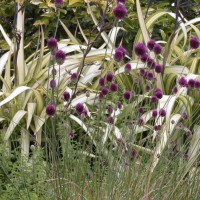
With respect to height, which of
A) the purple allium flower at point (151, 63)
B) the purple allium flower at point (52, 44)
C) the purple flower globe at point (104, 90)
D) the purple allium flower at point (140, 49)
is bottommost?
the purple flower globe at point (104, 90)

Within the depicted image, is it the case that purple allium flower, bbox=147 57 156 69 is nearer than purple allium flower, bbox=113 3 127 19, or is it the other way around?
purple allium flower, bbox=113 3 127 19

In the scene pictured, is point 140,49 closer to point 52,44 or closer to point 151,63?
point 151,63

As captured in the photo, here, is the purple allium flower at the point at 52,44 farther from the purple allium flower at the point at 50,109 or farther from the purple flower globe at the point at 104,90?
the purple flower globe at the point at 104,90

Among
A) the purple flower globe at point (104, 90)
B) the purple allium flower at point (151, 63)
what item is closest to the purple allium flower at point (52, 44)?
the purple flower globe at point (104, 90)

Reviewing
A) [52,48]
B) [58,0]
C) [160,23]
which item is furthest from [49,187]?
[160,23]

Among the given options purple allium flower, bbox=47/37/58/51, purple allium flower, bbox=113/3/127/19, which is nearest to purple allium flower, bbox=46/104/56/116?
purple allium flower, bbox=47/37/58/51

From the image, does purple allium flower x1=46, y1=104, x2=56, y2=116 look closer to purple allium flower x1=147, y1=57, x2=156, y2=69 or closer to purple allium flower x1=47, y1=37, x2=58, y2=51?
purple allium flower x1=47, y1=37, x2=58, y2=51

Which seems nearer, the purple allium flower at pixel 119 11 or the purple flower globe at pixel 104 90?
the purple allium flower at pixel 119 11

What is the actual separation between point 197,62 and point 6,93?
1328 millimetres

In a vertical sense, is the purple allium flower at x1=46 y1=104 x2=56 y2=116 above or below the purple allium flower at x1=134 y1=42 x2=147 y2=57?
below


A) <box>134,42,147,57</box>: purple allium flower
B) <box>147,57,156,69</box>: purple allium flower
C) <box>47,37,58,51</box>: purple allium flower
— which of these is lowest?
<box>147,57,156,69</box>: purple allium flower

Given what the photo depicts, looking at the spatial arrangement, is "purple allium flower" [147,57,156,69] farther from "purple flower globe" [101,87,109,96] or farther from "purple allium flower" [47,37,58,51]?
"purple allium flower" [47,37,58,51]

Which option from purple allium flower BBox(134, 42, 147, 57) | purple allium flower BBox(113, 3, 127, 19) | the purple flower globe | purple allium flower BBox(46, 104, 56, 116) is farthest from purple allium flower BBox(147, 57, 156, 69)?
purple allium flower BBox(46, 104, 56, 116)

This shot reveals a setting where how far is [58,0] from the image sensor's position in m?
2.03
